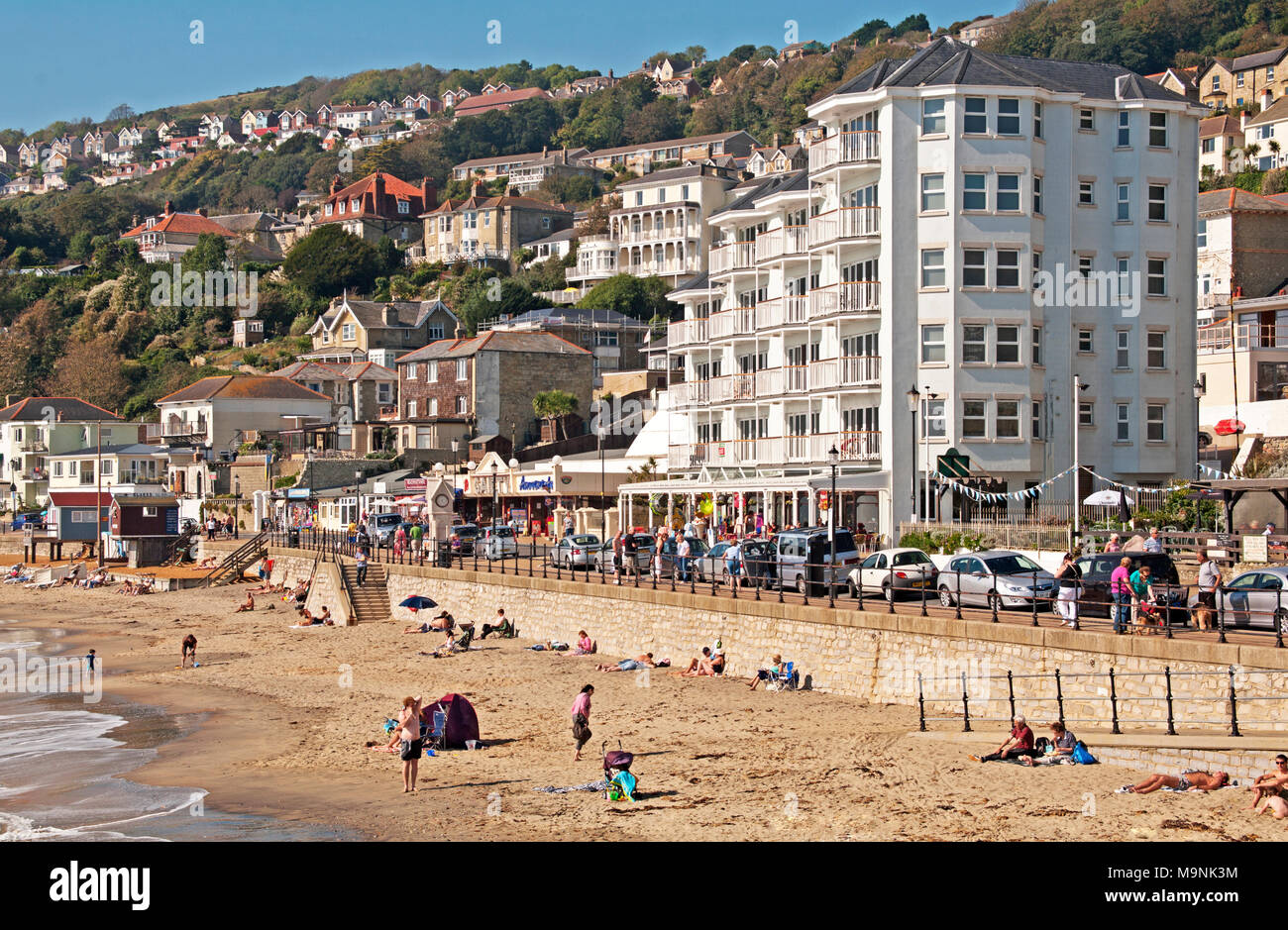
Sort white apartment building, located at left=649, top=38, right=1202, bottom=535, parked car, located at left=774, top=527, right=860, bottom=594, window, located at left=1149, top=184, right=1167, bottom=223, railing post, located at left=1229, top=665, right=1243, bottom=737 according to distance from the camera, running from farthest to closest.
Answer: window, located at left=1149, top=184, right=1167, bottom=223 < white apartment building, located at left=649, top=38, right=1202, bottom=535 < parked car, located at left=774, top=527, right=860, bottom=594 < railing post, located at left=1229, top=665, right=1243, bottom=737

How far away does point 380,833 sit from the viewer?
17516 mm

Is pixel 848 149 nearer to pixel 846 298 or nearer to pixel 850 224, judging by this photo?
pixel 850 224

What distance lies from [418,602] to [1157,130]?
2842cm

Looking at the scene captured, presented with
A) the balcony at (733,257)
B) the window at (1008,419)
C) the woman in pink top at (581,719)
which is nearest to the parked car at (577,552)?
the window at (1008,419)

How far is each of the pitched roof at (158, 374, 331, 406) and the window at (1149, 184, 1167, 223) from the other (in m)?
68.2

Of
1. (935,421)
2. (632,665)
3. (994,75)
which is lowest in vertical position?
(632,665)

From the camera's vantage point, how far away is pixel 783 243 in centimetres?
4788

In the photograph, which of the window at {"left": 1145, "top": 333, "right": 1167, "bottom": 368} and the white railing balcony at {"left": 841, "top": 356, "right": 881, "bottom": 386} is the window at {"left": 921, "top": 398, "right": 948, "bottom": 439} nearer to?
the white railing balcony at {"left": 841, "top": 356, "right": 881, "bottom": 386}

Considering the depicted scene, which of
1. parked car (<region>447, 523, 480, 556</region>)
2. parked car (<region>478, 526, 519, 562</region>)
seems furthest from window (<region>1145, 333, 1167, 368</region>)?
parked car (<region>447, 523, 480, 556</region>)

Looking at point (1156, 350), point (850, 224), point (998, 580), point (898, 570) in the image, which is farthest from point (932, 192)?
point (998, 580)

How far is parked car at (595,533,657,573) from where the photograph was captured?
1460 inches

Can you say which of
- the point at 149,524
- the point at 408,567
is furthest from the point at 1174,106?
the point at 149,524

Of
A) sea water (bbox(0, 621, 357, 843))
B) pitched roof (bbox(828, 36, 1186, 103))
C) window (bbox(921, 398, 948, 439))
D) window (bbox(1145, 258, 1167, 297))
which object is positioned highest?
pitched roof (bbox(828, 36, 1186, 103))
